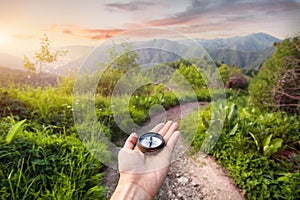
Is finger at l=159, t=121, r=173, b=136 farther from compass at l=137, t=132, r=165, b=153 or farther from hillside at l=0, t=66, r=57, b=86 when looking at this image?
hillside at l=0, t=66, r=57, b=86

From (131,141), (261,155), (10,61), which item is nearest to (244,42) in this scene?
(261,155)

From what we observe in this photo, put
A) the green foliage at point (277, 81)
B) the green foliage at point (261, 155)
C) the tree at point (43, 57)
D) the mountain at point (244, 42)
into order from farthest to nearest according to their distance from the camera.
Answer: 1. the mountain at point (244, 42)
2. the green foliage at point (277, 81)
3. the tree at point (43, 57)
4. the green foliage at point (261, 155)

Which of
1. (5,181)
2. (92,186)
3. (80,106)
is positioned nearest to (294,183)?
(92,186)

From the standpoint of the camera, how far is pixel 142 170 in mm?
1222

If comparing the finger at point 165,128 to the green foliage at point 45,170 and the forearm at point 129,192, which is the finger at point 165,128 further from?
the green foliage at point 45,170

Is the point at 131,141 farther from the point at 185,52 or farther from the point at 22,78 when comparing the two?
the point at 22,78

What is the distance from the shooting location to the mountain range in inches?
50.3

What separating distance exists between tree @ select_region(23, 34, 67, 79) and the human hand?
251 centimetres

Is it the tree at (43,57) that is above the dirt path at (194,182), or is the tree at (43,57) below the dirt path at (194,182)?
above

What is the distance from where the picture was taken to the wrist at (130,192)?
1.11 meters

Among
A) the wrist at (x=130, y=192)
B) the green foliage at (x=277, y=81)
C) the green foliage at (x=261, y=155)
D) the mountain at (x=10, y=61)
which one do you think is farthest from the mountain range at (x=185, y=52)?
the green foliage at (x=277, y=81)

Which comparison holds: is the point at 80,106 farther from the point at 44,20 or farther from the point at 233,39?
the point at 233,39

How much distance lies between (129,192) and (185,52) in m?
0.89

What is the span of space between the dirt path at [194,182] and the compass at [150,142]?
388 mm
